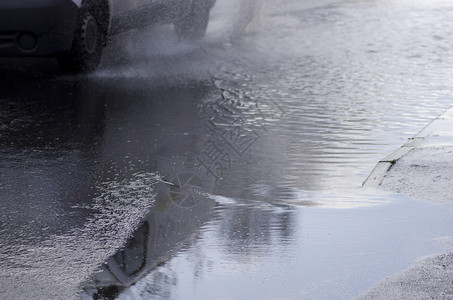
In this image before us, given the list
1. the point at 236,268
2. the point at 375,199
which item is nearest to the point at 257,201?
the point at 375,199

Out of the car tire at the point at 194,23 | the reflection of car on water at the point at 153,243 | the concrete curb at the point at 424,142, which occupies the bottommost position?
the car tire at the point at 194,23

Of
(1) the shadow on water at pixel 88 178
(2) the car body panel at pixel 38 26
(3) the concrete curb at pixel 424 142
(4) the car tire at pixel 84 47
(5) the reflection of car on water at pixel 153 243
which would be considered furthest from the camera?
(4) the car tire at pixel 84 47

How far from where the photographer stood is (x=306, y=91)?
8.71m

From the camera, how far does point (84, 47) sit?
29.7 ft

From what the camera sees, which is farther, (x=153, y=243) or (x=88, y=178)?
(x=88, y=178)

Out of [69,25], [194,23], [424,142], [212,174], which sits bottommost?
[194,23]

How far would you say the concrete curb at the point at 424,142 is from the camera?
569cm

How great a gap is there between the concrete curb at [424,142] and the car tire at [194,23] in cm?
519

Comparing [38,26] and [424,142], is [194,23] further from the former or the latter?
[424,142]

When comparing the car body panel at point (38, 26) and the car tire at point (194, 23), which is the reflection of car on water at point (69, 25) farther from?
the car tire at point (194, 23)

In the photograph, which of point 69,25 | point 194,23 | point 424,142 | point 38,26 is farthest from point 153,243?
point 194,23

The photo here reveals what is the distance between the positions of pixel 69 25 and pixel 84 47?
43 centimetres

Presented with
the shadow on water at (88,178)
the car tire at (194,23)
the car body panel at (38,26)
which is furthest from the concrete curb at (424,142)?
the car tire at (194,23)

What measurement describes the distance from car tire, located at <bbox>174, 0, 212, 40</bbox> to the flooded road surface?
0.75 m
